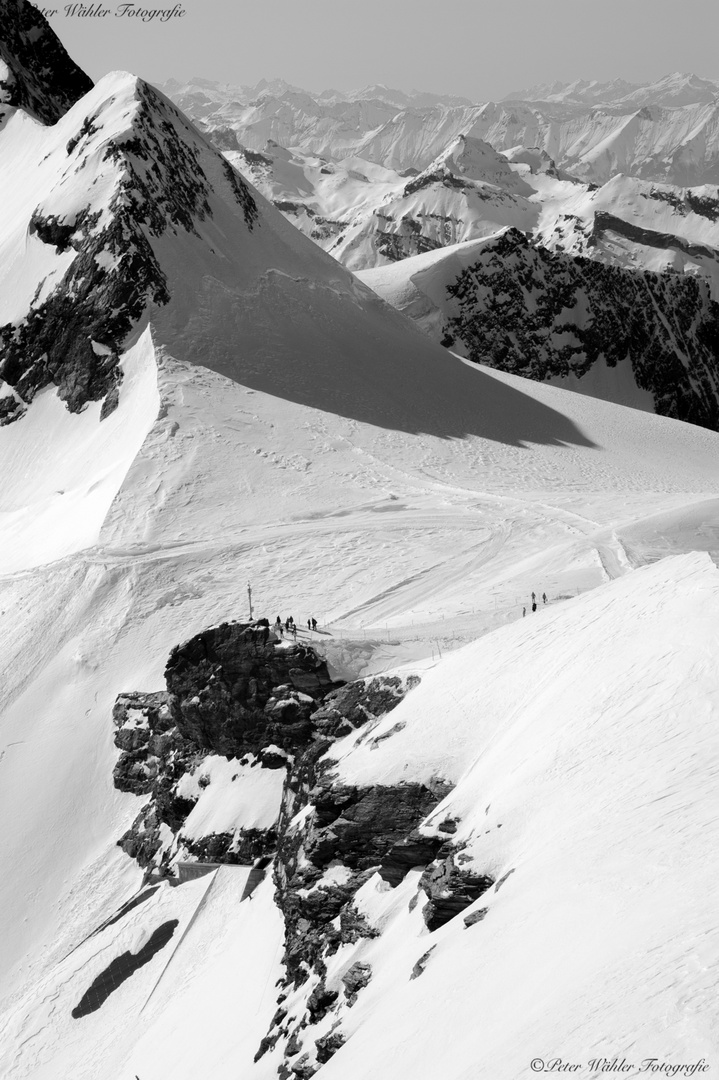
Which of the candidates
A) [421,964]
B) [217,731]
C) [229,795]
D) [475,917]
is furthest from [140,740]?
[475,917]

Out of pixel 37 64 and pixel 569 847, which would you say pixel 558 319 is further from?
pixel 569 847

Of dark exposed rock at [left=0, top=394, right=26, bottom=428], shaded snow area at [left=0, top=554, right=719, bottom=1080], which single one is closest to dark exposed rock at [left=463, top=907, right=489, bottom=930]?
shaded snow area at [left=0, top=554, right=719, bottom=1080]

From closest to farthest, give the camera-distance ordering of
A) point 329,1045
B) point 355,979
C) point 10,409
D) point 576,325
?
1. point 329,1045
2. point 355,979
3. point 10,409
4. point 576,325

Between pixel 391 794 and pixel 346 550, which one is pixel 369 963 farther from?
pixel 346 550

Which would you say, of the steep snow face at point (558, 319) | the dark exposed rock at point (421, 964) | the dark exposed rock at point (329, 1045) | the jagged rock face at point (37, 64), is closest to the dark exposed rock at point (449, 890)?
the dark exposed rock at point (421, 964)

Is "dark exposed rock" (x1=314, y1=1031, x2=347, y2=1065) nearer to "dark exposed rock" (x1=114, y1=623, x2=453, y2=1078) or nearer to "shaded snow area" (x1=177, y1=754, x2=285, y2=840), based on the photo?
"dark exposed rock" (x1=114, y1=623, x2=453, y2=1078)

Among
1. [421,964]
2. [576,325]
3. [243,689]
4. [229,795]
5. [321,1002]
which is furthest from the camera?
[576,325]
